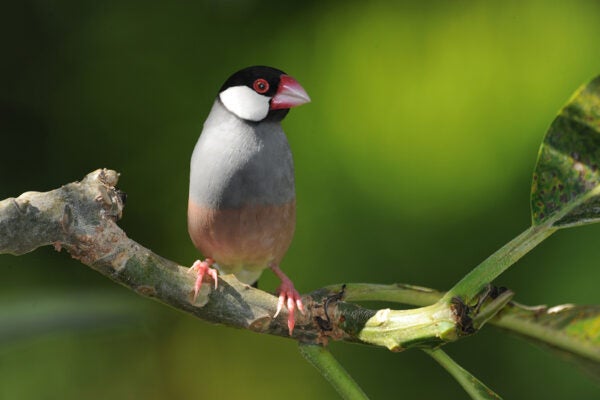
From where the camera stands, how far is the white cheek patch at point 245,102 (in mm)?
936

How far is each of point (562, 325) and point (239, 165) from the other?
40cm

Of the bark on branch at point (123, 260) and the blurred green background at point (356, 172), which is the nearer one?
the bark on branch at point (123, 260)

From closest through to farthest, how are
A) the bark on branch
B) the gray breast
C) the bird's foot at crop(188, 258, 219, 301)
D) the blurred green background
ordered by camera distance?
1. the bark on branch
2. the bird's foot at crop(188, 258, 219, 301)
3. the gray breast
4. the blurred green background

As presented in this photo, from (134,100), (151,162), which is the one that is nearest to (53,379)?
(151,162)

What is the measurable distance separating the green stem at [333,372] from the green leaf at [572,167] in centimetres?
24

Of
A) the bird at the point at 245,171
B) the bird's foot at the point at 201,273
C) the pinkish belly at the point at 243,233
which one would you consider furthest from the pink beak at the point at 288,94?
the bird's foot at the point at 201,273

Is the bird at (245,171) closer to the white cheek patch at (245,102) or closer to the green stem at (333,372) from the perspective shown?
the white cheek patch at (245,102)

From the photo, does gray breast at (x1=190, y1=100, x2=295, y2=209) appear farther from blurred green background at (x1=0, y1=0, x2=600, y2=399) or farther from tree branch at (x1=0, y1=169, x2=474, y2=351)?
blurred green background at (x1=0, y1=0, x2=600, y2=399)

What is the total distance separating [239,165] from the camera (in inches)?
35.3

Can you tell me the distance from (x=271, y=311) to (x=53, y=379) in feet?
2.76

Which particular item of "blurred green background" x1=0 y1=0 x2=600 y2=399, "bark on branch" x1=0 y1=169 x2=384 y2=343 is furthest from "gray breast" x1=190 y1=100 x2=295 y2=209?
"blurred green background" x1=0 y1=0 x2=600 y2=399

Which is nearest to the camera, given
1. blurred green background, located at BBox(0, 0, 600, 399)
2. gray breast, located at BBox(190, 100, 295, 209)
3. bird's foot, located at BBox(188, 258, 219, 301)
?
bird's foot, located at BBox(188, 258, 219, 301)

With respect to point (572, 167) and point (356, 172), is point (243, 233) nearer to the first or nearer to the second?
point (572, 167)

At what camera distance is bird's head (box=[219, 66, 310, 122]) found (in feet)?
3.07
